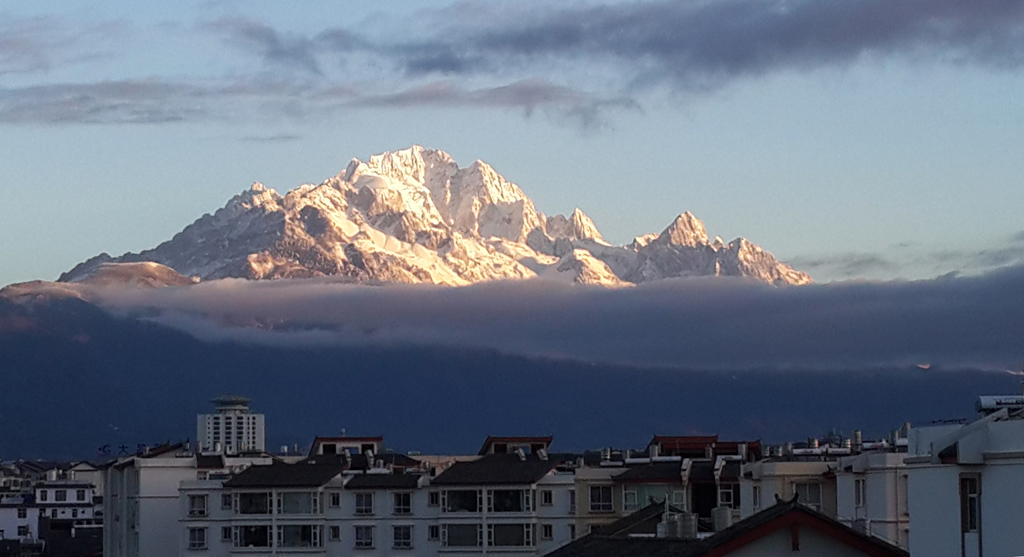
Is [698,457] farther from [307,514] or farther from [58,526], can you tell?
[58,526]

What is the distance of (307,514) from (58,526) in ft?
197

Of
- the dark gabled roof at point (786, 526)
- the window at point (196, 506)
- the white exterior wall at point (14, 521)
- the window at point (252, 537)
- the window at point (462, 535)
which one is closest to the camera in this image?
the dark gabled roof at point (786, 526)

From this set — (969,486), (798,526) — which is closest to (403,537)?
(798,526)

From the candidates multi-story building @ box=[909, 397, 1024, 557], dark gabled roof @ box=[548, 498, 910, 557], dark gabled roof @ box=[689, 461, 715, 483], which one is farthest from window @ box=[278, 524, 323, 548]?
multi-story building @ box=[909, 397, 1024, 557]

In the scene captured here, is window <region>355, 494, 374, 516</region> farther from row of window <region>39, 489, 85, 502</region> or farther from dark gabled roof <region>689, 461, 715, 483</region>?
row of window <region>39, 489, 85, 502</region>

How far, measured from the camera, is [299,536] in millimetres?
114688

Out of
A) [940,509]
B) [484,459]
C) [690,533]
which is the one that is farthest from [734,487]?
[940,509]

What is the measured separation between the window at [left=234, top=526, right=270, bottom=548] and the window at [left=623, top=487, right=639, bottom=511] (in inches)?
820

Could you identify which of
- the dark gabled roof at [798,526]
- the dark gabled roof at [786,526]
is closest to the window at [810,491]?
the dark gabled roof at [786,526]

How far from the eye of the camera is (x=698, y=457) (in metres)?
113

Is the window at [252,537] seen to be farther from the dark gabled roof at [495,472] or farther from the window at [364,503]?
the dark gabled roof at [495,472]

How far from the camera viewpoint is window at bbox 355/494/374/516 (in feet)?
376

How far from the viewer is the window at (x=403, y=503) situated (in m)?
114

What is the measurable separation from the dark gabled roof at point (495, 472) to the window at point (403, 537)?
10.6 feet
